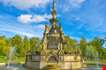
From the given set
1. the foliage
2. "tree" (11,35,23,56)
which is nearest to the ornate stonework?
the foliage

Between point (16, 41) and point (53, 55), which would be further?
point (16, 41)

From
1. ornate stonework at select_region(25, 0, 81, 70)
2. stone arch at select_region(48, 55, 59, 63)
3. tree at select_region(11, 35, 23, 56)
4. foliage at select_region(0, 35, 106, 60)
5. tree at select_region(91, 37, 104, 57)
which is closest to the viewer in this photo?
ornate stonework at select_region(25, 0, 81, 70)

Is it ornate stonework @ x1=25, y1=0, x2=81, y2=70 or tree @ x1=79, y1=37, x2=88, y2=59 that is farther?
tree @ x1=79, y1=37, x2=88, y2=59

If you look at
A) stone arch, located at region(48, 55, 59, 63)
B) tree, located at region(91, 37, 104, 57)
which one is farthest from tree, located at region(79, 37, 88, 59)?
stone arch, located at region(48, 55, 59, 63)

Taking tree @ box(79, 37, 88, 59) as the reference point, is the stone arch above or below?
below

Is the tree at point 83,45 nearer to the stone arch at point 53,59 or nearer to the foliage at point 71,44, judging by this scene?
the foliage at point 71,44

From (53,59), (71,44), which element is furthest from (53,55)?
(71,44)

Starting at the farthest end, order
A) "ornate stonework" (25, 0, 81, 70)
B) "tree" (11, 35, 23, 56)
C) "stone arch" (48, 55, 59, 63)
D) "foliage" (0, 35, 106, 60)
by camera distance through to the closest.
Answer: "tree" (11, 35, 23, 56) → "foliage" (0, 35, 106, 60) → "stone arch" (48, 55, 59, 63) → "ornate stonework" (25, 0, 81, 70)

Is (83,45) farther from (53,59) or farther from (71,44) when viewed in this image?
(53,59)

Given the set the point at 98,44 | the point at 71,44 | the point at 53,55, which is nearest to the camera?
the point at 53,55

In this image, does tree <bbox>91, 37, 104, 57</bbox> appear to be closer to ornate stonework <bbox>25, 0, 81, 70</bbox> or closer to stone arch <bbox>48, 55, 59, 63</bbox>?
ornate stonework <bbox>25, 0, 81, 70</bbox>

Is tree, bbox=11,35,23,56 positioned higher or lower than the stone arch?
higher

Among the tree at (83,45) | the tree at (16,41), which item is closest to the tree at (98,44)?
the tree at (83,45)

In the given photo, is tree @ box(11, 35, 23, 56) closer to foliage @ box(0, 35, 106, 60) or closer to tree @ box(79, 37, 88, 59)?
foliage @ box(0, 35, 106, 60)
